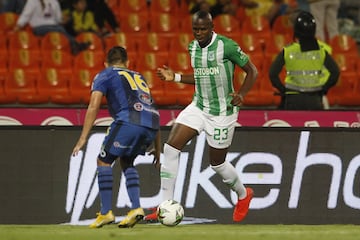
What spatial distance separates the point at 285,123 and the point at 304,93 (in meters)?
0.65

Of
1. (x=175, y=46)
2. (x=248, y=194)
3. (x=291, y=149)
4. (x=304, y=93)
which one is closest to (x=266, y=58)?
(x=175, y=46)

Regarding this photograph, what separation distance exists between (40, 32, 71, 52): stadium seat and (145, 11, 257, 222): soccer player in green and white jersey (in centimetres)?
624

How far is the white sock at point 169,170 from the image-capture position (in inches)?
415

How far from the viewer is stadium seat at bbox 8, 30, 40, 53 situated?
Result: 16812 millimetres

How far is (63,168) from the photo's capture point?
1191 cm

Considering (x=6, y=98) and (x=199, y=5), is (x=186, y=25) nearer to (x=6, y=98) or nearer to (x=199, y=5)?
(x=199, y=5)

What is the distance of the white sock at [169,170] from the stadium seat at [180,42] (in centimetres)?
646

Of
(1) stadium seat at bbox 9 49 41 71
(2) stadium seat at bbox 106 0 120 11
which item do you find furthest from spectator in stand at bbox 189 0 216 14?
(1) stadium seat at bbox 9 49 41 71

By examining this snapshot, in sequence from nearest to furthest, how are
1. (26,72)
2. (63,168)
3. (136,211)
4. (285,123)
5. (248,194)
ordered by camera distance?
(136,211) → (248,194) → (63,168) → (285,123) → (26,72)

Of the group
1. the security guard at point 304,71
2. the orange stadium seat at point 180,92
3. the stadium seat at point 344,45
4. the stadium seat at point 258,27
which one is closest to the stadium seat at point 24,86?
the orange stadium seat at point 180,92

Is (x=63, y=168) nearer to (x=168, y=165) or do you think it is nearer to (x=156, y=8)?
(x=168, y=165)

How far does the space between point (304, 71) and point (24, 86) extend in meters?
4.28

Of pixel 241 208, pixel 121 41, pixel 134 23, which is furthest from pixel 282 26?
pixel 241 208

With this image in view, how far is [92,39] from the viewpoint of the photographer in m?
17.0
